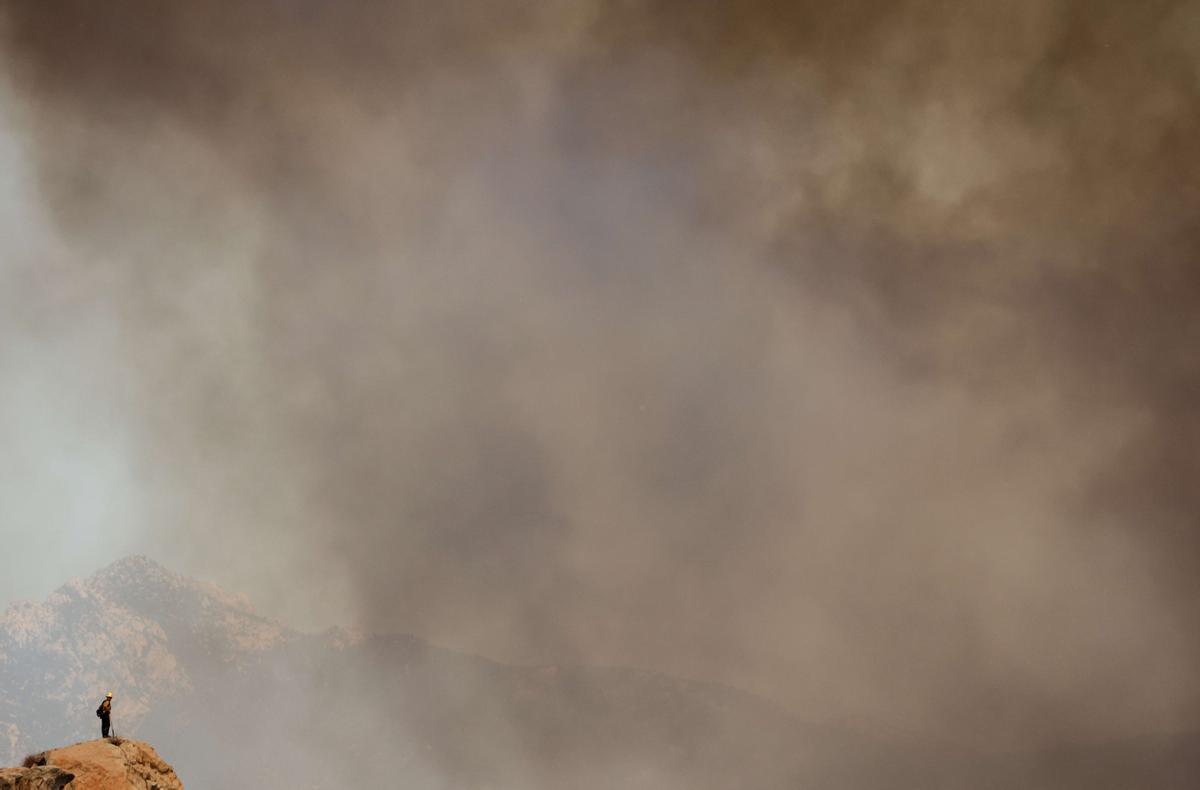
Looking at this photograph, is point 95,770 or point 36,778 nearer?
point 36,778

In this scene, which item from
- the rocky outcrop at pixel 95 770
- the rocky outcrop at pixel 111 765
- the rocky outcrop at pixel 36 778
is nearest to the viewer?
the rocky outcrop at pixel 36 778

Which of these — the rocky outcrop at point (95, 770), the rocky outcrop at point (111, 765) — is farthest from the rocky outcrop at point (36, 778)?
the rocky outcrop at point (111, 765)

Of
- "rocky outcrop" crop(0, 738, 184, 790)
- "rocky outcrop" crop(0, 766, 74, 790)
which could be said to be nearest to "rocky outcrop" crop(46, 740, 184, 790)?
"rocky outcrop" crop(0, 738, 184, 790)

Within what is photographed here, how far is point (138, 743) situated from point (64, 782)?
6866 mm

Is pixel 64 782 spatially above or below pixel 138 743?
below

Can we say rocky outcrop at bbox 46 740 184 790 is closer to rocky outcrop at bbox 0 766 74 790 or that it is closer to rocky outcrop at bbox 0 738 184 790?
rocky outcrop at bbox 0 738 184 790

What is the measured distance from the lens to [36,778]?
37281 millimetres

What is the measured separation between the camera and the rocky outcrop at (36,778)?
36.4 metres

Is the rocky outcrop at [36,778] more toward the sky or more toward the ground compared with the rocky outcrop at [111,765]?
more toward the ground

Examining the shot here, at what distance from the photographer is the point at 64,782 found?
127 ft

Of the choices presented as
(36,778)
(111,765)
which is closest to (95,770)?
(111,765)

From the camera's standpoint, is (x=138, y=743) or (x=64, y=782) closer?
(x=64, y=782)

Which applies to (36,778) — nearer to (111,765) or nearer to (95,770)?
(95,770)

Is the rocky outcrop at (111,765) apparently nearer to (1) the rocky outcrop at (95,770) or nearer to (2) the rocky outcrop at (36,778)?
(1) the rocky outcrop at (95,770)
